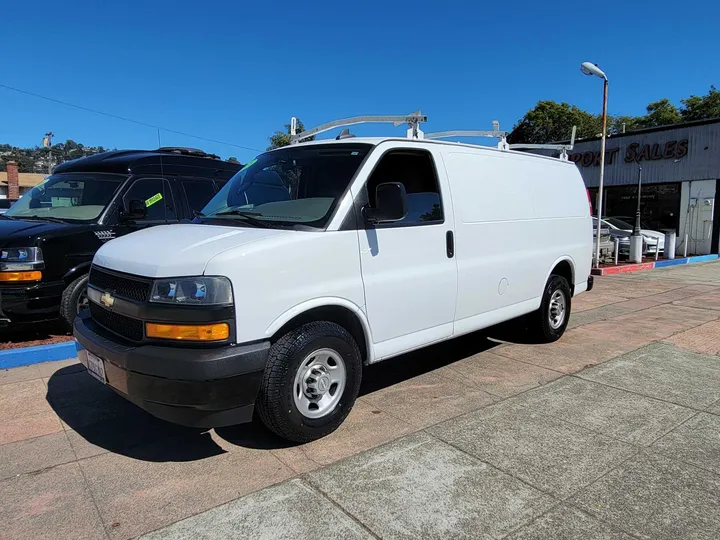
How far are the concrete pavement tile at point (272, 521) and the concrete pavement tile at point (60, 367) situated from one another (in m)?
3.12

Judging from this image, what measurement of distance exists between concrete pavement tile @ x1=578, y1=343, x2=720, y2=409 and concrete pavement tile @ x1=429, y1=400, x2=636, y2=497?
1267mm

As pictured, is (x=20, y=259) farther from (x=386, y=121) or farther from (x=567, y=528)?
(x=567, y=528)

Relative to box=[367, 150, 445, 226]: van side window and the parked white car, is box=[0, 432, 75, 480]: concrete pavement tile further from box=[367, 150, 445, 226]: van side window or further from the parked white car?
the parked white car

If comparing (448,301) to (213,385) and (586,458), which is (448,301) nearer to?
(586,458)

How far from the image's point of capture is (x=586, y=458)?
3418mm

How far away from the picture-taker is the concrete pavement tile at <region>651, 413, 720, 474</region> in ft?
11.1

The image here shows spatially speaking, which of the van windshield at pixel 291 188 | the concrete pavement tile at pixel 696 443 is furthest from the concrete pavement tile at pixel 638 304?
the van windshield at pixel 291 188

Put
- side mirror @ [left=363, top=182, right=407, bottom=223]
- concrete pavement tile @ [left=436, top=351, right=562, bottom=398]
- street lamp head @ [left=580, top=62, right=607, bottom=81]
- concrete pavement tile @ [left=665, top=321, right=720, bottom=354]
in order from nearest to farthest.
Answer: side mirror @ [left=363, top=182, right=407, bottom=223] → concrete pavement tile @ [left=436, top=351, right=562, bottom=398] → concrete pavement tile @ [left=665, top=321, right=720, bottom=354] → street lamp head @ [left=580, top=62, right=607, bottom=81]

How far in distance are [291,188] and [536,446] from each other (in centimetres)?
265

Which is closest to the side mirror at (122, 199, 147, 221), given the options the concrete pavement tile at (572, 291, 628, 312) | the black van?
the black van

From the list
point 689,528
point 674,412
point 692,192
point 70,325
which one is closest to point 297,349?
point 689,528

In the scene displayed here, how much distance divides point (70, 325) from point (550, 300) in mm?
5424

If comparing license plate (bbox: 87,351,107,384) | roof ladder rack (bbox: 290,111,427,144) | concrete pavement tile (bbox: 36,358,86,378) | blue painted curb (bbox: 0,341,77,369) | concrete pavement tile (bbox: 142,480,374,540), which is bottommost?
concrete pavement tile (bbox: 142,480,374,540)

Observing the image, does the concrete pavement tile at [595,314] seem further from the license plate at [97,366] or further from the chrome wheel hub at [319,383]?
the license plate at [97,366]
